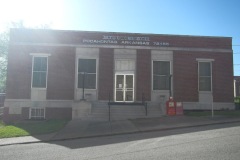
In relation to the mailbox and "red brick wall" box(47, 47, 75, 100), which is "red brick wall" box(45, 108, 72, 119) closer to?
"red brick wall" box(47, 47, 75, 100)

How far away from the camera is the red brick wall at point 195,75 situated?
73.6ft

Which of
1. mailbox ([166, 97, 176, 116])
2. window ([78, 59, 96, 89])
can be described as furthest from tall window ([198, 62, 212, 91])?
window ([78, 59, 96, 89])

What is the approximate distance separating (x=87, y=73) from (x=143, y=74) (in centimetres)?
474

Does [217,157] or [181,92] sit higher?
[181,92]

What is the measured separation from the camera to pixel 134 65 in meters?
22.4

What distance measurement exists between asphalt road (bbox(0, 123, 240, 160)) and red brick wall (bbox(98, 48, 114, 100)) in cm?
1062

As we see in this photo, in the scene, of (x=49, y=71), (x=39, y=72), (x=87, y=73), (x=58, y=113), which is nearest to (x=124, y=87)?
(x=87, y=73)

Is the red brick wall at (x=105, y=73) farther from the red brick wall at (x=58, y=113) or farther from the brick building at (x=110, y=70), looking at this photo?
the red brick wall at (x=58, y=113)

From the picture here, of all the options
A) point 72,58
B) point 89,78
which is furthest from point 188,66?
point 72,58

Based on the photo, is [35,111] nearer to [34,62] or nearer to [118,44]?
[34,62]

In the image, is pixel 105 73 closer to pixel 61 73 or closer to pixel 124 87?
pixel 124 87

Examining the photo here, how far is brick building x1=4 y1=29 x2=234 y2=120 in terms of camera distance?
21281mm

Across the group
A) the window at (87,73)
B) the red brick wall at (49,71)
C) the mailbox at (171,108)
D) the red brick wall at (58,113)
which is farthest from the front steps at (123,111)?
the red brick wall at (49,71)

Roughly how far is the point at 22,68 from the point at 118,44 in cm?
821
